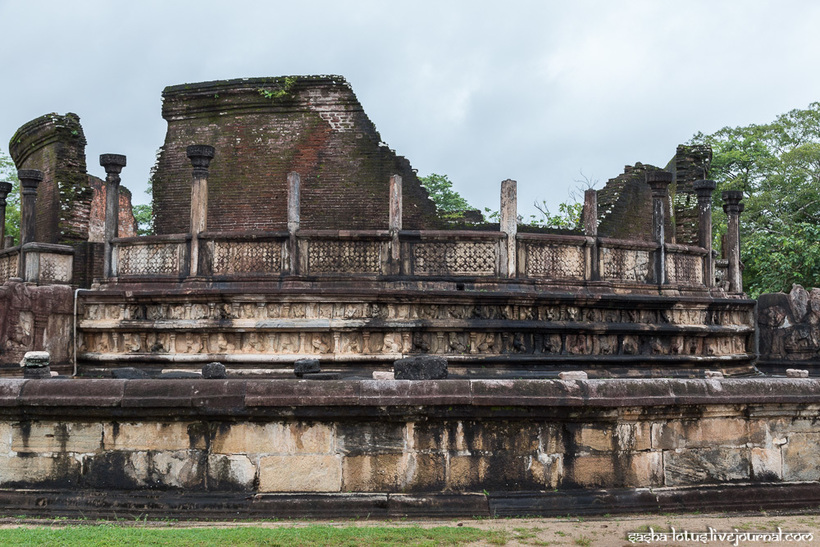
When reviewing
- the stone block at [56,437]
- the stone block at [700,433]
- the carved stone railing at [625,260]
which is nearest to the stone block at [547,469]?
the stone block at [700,433]

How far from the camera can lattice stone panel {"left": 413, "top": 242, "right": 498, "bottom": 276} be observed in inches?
386

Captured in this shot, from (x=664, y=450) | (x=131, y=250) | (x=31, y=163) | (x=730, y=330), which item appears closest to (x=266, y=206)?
(x=131, y=250)

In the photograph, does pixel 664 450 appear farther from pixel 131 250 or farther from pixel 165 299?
pixel 131 250

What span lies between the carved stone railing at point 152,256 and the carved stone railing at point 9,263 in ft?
4.78

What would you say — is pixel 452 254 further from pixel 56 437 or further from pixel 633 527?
pixel 56 437

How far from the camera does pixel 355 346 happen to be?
31.4 feet

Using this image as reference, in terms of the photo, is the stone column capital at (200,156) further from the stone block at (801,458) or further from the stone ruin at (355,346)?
the stone block at (801,458)

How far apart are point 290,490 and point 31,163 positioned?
14.8 meters

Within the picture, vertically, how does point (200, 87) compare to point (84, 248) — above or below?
above

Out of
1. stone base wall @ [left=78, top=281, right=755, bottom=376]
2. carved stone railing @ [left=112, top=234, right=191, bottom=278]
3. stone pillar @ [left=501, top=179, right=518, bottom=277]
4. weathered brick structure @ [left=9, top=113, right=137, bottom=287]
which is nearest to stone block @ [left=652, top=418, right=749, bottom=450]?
stone base wall @ [left=78, top=281, right=755, bottom=376]

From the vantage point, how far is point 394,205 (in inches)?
395

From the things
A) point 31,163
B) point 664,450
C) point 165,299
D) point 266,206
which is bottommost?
point 664,450

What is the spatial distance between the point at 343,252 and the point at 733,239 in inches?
283

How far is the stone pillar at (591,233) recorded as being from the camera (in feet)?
33.9
